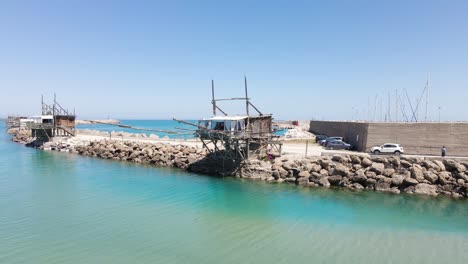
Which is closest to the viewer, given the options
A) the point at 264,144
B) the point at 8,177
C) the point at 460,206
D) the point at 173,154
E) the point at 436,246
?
the point at 436,246

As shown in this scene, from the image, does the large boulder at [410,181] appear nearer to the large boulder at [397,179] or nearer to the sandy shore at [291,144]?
the large boulder at [397,179]

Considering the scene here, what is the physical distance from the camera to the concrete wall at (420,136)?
34.2m

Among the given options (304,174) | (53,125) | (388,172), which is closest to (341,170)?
(304,174)

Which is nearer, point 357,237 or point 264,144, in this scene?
point 357,237

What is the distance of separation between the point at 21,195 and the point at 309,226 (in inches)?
912

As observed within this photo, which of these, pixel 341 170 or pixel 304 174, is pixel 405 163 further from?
pixel 304 174

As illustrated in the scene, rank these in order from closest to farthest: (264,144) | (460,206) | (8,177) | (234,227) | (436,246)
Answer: (436,246) < (234,227) < (460,206) < (8,177) < (264,144)

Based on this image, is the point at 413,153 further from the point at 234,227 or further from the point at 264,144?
the point at 234,227

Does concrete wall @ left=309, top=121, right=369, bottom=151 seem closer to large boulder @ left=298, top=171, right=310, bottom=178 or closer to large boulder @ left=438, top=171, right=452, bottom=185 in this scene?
large boulder @ left=438, top=171, right=452, bottom=185

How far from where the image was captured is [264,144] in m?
35.4

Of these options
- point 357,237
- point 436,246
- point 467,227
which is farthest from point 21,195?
point 467,227

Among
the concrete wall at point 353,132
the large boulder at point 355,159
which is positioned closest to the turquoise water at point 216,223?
the large boulder at point 355,159

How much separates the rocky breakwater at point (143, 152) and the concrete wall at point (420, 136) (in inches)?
818

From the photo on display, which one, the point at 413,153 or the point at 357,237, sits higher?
the point at 413,153
